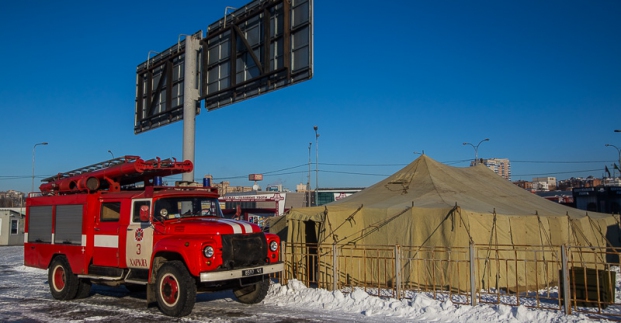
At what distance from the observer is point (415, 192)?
55.8 ft

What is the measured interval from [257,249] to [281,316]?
1.40 metres

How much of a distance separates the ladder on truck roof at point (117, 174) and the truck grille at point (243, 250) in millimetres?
3284

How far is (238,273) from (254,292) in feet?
5.34

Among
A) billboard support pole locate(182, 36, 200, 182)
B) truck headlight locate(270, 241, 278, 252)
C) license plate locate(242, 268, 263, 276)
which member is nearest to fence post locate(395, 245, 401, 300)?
truck headlight locate(270, 241, 278, 252)

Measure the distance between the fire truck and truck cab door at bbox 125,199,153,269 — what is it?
2cm

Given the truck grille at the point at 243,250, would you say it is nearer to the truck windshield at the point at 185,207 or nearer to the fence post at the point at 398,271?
the truck windshield at the point at 185,207

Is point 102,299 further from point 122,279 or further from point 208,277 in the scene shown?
point 208,277

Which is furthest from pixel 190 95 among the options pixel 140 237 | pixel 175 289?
pixel 175 289

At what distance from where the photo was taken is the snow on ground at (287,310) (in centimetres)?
959

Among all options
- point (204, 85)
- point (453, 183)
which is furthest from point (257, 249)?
point (204, 85)

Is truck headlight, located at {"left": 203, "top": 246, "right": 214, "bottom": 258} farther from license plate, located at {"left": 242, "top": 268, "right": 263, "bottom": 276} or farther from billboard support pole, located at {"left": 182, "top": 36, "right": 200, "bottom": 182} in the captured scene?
billboard support pole, located at {"left": 182, "top": 36, "right": 200, "bottom": 182}

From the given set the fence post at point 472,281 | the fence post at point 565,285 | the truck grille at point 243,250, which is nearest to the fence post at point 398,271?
the fence post at point 472,281

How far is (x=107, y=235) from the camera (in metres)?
11.6

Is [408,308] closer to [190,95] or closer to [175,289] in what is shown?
[175,289]
